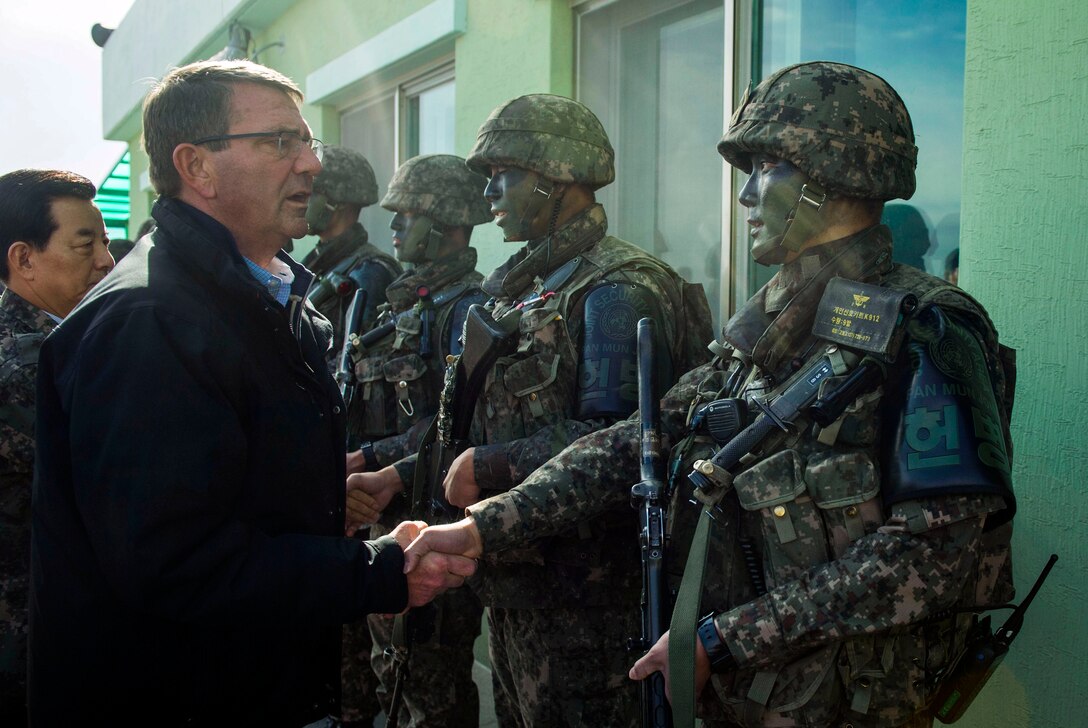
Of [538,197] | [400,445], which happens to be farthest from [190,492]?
[400,445]

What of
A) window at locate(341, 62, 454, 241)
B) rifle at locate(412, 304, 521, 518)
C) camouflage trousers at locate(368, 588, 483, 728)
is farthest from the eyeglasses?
Result: window at locate(341, 62, 454, 241)

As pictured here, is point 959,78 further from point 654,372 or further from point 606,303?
point 654,372

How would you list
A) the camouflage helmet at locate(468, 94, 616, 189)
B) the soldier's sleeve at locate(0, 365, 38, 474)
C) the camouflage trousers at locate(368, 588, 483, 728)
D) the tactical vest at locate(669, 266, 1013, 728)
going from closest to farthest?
the tactical vest at locate(669, 266, 1013, 728), the soldier's sleeve at locate(0, 365, 38, 474), the camouflage helmet at locate(468, 94, 616, 189), the camouflage trousers at locate(368, 588, 483, 728)

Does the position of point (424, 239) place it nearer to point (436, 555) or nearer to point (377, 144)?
point (436, 555)

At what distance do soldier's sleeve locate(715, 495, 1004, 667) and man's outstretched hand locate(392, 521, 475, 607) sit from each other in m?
0.75

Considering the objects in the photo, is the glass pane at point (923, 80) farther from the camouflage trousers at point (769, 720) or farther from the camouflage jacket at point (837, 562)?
the camouflage trousers at point (769, 720)

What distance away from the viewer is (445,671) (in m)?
3.65

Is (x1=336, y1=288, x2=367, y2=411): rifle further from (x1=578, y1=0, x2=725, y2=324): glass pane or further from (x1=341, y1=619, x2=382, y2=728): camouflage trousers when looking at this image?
(x1=578, y1=0, x2=725, y2=324): glass pane

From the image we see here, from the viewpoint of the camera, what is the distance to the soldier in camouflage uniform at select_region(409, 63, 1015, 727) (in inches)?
72.1

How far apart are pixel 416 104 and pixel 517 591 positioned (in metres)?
4.43

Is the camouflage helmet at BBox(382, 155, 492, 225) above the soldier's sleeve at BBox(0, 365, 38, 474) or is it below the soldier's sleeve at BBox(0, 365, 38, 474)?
above

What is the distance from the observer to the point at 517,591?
285cm

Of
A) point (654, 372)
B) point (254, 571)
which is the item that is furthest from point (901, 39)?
point (254, 571)

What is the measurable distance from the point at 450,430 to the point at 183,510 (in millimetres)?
1406
